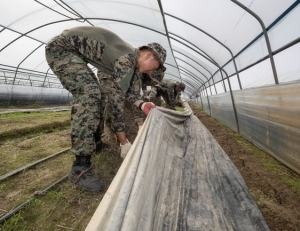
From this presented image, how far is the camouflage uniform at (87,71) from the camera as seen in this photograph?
6.07 ft

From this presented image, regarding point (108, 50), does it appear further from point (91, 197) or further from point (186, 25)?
point (186, 25)

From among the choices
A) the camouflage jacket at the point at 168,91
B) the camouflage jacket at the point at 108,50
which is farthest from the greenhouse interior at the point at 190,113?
the camouflage jacket at the point at 168,91

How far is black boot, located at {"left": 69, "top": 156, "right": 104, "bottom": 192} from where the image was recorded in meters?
1.79

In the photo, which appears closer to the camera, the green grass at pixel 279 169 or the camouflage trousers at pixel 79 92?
the camouflage trousers at pixel 79 92

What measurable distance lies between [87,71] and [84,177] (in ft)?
2.96

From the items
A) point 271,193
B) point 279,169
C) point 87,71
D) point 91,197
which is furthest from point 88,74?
point 279,169

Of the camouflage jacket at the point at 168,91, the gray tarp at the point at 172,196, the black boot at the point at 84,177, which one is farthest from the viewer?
the camouflage jacket at the point at 168,91

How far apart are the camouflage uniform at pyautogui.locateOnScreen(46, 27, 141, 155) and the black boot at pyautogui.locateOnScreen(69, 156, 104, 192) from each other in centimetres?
10

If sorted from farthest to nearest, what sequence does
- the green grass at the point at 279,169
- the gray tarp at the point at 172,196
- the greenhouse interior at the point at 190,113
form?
1. the green grass at the point at 279,169
2. the greenhouse interior at the point at 190,113
3. the gray tarp at the point at 172,196

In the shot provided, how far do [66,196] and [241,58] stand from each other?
388cm

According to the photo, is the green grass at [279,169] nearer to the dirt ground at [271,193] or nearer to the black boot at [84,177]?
the dirt ground at [271,193]

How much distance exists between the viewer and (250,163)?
2627mm

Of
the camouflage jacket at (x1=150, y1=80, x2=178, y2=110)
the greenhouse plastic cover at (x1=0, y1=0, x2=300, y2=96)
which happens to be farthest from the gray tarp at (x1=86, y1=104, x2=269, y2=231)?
the camouflage jacket at (x1=150, y1=80, x2=178, y2=110)

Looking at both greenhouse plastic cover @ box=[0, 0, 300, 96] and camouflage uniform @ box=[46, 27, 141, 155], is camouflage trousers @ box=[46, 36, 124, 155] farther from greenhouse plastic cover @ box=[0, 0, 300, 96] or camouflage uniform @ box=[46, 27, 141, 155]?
greenhouse plastic cover @ box=[0, 0, 300, 96]
